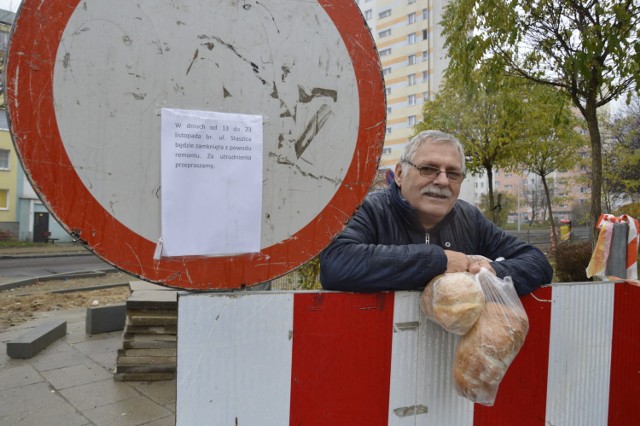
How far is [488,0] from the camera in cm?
645

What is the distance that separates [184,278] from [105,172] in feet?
1.15

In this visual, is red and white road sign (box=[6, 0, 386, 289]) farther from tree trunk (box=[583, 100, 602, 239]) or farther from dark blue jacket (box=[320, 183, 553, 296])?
tree trunk (box=[583, 100, 602, 239])

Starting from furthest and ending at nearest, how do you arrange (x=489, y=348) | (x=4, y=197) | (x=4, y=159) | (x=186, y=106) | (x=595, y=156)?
(x=4, y=197)
(x=4, y=159)
(x=595, y=156)
(x=489, y=348)
(x=186, y=106)

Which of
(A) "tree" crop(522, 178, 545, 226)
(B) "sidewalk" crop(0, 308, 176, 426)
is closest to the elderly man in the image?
(B) "sidewalk" crop(0, 308, 176, 426)

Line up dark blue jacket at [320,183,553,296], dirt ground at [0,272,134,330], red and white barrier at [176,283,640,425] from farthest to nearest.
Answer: dirt ground at [0,272,134,330]
dark blue jacket at [320,183,553,296]
red and white barrier at [176,283,640,425]

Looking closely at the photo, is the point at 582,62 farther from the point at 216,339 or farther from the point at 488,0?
the point at 216,339

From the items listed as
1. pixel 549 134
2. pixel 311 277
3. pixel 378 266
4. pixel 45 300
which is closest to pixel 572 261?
pixel 311 277

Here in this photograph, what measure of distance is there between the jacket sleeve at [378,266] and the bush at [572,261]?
8490mm

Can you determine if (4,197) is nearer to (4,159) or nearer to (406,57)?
→ (4,159)

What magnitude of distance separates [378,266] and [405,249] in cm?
12

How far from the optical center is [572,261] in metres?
9.08

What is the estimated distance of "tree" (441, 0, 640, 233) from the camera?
19.5ft

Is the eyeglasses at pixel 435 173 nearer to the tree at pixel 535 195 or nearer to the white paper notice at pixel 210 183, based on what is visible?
the white paper notice at pixel 210 183

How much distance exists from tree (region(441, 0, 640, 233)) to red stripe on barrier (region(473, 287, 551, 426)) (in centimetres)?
516
